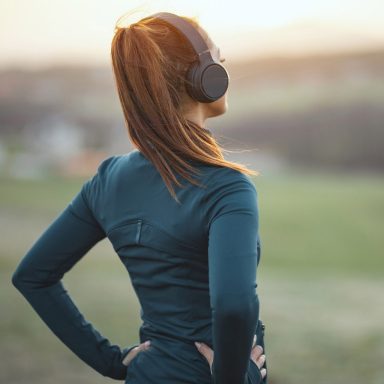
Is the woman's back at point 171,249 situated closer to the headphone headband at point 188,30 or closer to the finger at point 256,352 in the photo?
the finger at point 256,352

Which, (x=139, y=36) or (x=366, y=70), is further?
(x=366, y=70)

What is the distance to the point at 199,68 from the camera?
118 centimetres

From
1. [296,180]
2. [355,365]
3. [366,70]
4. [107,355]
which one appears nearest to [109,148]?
[296,180]

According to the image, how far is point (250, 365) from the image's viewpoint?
1172 mm

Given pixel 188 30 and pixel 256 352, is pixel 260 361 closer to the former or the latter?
pixel 256 352

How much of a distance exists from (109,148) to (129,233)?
245 inches

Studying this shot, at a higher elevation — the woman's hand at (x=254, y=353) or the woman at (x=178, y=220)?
the woman at (x=178, y=220)

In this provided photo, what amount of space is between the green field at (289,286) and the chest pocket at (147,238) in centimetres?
231

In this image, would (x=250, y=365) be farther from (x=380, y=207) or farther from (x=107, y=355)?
(x=380, y=207)

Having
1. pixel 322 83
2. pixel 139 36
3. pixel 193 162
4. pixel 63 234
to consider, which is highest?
pixel 322 83

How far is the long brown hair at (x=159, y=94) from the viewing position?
1.16 metres

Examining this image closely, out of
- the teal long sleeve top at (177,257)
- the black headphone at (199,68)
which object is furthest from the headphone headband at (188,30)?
the teal long sleeve top at (177,257)

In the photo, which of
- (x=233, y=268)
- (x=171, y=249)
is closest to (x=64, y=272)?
(x=171, y=249)

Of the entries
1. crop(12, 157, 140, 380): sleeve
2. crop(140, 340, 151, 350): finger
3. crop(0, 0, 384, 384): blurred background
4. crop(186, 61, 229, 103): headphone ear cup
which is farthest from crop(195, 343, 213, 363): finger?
crop(0, 0, 384, 384): blurred background
